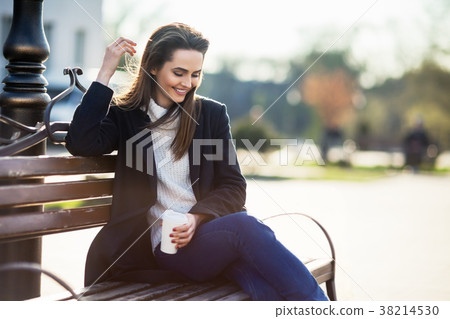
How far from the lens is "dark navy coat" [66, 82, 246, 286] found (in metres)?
2.79

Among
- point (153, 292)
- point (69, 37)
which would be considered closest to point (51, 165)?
point (153, 292)

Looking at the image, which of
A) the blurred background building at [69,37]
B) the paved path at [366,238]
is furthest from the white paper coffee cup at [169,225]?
the blurred background building at [69,37]

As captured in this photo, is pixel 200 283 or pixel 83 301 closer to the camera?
pixel 83 301

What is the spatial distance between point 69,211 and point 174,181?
55 cm

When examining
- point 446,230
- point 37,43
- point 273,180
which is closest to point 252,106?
point 273,180

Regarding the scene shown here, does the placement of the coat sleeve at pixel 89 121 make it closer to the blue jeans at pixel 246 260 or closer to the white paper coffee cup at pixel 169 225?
the white paper coffee cup at pixel 169 225

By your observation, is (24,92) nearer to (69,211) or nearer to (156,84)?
(156,84)

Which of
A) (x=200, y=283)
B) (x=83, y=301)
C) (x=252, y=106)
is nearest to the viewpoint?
(x=83, y=301)

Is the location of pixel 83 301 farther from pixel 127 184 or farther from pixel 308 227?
pixel 308 227

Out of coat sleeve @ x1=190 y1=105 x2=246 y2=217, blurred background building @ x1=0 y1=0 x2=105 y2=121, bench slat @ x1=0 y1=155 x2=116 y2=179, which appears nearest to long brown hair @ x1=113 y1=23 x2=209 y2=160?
coat sleeve @ x1=190 y1=105 x2=246 y2=217

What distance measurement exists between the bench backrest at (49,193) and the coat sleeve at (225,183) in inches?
18.4

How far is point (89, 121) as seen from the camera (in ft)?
9.09

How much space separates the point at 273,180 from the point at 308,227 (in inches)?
233

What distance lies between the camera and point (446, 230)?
23.2ft
